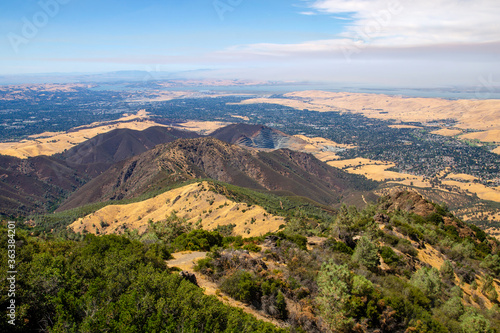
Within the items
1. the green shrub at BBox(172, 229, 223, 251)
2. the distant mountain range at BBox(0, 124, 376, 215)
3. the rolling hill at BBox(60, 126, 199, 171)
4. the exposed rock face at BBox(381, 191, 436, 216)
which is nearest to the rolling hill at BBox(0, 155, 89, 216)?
the distant mountain range at BBox(0, 124, 376, 215)

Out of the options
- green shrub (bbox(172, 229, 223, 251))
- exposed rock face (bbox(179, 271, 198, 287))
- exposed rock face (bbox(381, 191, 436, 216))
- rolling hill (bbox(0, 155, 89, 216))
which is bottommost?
rolling hill (bbox(0, 155, 89, 216))

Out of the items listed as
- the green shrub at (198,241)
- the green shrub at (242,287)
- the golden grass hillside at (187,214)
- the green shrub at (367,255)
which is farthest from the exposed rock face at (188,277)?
the golden grass hillside at (187,214)

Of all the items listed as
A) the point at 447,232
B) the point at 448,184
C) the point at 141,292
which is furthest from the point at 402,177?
the point at 141,292

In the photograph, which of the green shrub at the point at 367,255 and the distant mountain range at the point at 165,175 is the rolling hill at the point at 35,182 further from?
the green shrub at the point at 367,255

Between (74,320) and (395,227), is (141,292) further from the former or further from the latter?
(395,227)

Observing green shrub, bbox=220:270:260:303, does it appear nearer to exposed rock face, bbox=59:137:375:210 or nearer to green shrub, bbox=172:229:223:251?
green shrub, bbox=172:229:223:251

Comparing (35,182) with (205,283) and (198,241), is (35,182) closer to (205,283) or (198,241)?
(198,241)

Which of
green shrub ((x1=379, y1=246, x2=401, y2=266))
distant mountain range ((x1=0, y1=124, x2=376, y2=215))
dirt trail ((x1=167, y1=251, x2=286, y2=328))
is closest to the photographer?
dirt trail ((x1=167, y1=251, x2=286, y2=328))
